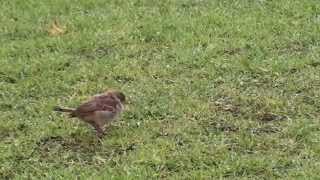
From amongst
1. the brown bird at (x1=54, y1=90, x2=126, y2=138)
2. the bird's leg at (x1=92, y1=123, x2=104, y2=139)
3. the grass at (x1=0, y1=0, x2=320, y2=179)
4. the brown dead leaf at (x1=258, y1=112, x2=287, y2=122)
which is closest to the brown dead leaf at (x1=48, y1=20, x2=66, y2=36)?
the grass at (x1=0, y1=0, x2=320, y2=179)

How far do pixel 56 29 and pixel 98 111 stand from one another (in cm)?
287

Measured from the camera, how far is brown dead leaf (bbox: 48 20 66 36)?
887 cm

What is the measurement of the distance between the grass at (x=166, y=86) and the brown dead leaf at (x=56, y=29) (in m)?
0.03

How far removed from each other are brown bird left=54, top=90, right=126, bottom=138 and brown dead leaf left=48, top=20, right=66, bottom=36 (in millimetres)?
2548

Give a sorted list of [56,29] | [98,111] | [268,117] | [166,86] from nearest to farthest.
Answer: [98,111]
[268,117]
[166,86]
[56,29]

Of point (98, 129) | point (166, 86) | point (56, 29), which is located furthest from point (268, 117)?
point (56, 29)

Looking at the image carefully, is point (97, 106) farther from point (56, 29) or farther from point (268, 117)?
point (56, 29)

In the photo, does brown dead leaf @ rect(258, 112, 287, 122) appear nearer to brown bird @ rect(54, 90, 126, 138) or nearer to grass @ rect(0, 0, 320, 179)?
grass @ rect(0, 0, 320, 179)

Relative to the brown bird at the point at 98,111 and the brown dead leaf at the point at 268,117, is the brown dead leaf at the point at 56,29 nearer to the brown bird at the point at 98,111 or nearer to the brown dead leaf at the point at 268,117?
the brown bird at the point at 98,111

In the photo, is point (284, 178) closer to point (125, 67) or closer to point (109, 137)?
point (109, 137)

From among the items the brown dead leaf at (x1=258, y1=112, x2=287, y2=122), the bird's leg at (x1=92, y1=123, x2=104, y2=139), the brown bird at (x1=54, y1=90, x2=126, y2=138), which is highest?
the brown bird at (x1=54, y1=90, x2=126, y2=138)

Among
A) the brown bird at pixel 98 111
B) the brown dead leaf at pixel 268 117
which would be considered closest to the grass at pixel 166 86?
the brown dead leaf at pixel 268 117

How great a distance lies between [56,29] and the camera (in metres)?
8.95

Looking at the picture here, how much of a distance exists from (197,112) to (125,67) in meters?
1.30
